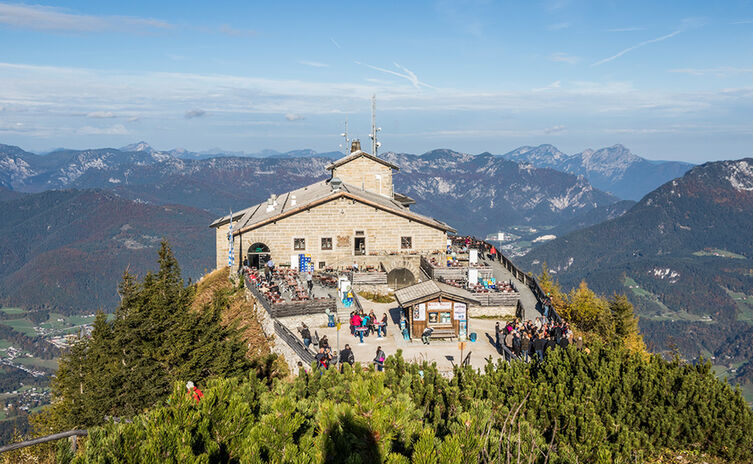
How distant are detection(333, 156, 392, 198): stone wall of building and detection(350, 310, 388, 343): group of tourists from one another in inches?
1165

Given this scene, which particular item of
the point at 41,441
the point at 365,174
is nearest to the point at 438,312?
the point at 41,441

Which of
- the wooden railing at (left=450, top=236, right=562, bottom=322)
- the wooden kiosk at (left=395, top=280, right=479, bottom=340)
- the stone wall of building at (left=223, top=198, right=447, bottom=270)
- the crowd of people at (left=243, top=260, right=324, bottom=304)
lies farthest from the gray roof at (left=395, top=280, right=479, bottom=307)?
the stone wall of building at (left=223, top=198, right=447, bottom=270)

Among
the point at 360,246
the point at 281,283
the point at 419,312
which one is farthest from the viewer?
the point at 360,246

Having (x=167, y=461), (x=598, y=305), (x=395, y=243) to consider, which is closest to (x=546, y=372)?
(x=167, y=461)

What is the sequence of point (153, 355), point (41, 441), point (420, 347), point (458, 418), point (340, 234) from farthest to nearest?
point (340, 234) < point (420, 347) < point (153, 355) < point (458, 418) < point (41, 441)

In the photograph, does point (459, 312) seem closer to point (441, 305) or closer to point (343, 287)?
point (441, 305)

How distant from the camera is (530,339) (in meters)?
26.2

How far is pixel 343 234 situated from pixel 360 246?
187 centimetres

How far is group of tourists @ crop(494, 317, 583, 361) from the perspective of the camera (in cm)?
2528

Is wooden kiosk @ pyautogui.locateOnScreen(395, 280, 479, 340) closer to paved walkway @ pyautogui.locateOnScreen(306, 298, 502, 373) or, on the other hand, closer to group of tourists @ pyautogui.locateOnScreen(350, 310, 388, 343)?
paved walkway @ pyautogui.locateOnScreen(306, 298, 502, 373)

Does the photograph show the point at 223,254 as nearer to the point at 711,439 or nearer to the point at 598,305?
the point at 598,305

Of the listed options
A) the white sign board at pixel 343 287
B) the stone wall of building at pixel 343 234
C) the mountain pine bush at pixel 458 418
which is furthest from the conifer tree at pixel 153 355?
the stone wall of building at pixel 343 234

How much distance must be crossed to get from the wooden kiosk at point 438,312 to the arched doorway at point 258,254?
61.7 ft

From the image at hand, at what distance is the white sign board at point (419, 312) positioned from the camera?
96.6ft
